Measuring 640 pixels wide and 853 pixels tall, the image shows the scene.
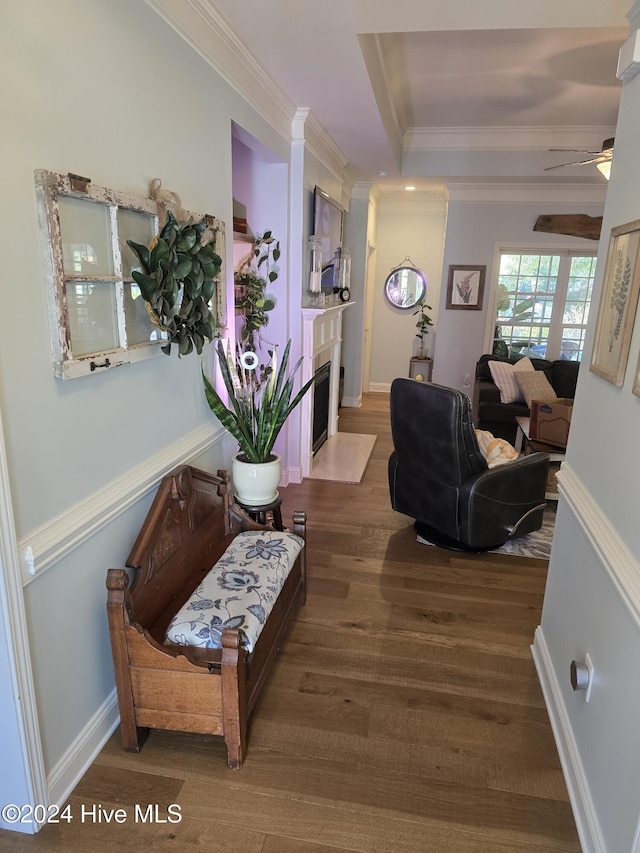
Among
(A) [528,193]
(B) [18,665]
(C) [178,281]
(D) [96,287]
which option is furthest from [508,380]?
(B) [18,665]

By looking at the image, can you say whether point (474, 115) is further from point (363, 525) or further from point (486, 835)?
point (486, 835)

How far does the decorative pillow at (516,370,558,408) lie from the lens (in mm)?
5134

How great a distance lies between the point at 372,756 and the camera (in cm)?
187

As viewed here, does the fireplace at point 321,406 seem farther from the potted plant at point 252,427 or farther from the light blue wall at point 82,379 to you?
the light blue wall at point 82,379

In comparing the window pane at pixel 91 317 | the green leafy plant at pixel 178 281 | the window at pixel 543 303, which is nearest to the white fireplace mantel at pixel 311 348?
the green leafy plant at pixel 178 281

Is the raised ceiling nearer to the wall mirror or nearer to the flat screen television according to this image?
the flat screen television

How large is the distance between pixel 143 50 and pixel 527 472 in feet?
8.70

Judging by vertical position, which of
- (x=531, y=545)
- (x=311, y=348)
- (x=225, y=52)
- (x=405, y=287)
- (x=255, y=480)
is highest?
(x=225, y=52)

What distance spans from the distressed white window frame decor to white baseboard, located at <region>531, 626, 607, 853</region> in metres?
1.86

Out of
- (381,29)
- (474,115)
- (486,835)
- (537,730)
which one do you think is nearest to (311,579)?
(537,730)

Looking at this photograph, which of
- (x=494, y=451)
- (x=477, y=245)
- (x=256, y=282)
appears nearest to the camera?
(x=494, y=451)

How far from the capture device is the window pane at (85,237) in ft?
4.95

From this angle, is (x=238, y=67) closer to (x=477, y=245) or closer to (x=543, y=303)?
(x=477, y=245)

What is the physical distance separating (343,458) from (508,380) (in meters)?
1.75
